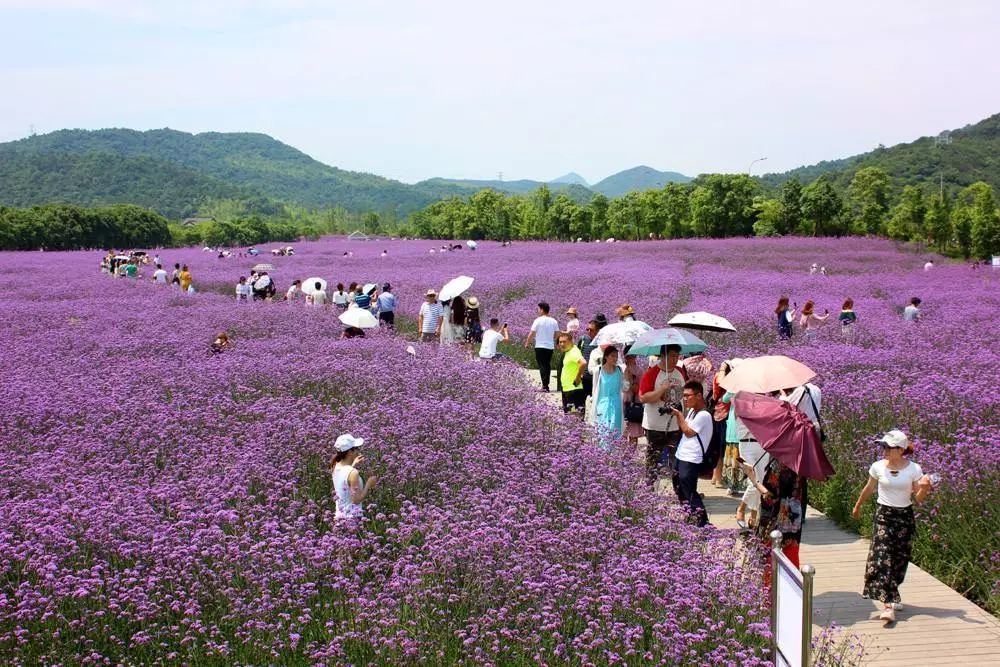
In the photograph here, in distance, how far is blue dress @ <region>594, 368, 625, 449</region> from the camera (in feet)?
30.3

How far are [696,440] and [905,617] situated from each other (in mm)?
2113

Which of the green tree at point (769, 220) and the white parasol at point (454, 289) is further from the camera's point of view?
the green tree at point (769, 220)

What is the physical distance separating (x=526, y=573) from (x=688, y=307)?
1633cm

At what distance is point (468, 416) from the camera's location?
8.47 m

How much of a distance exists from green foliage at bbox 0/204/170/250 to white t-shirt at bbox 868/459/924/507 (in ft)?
235

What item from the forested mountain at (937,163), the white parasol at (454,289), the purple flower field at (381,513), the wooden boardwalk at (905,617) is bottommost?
the wooden boardwalk at (905,617)

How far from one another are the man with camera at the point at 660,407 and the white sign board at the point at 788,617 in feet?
15.9

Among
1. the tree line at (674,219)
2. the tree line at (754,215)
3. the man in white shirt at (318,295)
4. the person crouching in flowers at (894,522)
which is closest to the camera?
the person crouching in flowers at (894,522)

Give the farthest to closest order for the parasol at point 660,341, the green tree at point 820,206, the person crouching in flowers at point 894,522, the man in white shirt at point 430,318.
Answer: the green tree at point 820,206
the man in white shirt at point 430,318
the parasol at point 660,341
the person crouching in flowers at point 894,522

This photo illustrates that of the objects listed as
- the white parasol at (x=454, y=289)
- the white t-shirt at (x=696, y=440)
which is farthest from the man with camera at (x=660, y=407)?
the white parasol at (x=454, y=289)

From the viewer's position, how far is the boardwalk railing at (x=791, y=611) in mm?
3150

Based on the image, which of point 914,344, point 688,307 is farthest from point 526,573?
point 688,307

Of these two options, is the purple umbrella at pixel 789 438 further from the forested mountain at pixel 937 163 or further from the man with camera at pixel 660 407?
the forested mountain at pixel 937 163

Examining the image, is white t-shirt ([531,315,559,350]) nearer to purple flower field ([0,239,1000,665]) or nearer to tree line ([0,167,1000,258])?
purple flower field ([0,239,1000,665])
